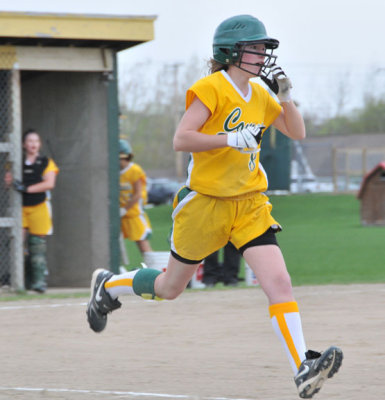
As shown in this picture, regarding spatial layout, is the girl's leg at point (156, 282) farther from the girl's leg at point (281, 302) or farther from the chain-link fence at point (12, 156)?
the chain-link fence at point (12, 156)

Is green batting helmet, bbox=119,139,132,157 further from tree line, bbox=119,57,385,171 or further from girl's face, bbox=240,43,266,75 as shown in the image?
tree line, bbox=119,57,385,171

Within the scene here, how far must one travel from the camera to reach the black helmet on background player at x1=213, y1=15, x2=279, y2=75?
16.4 ft

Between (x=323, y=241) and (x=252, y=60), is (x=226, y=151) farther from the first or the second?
(x=323, y=241)

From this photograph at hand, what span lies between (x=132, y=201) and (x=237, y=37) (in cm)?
788

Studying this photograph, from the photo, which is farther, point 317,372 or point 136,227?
point 136,227

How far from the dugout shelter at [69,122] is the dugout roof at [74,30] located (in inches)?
0.5

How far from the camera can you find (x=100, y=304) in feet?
20.0

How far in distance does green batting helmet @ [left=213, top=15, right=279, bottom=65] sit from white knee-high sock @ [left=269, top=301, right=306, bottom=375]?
1.39 m

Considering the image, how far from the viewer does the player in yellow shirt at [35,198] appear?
35.4 feet

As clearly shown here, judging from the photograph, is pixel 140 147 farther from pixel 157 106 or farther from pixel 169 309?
pixel 169 309

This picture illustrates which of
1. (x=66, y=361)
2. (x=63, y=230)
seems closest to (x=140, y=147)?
(x=63, y=230)

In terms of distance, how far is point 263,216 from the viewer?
508cm

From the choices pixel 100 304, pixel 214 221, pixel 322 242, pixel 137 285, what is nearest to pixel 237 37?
pixel 214 221

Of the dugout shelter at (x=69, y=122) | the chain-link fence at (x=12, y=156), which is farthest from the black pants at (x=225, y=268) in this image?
the chain-link fence at (x=12, y=156)
